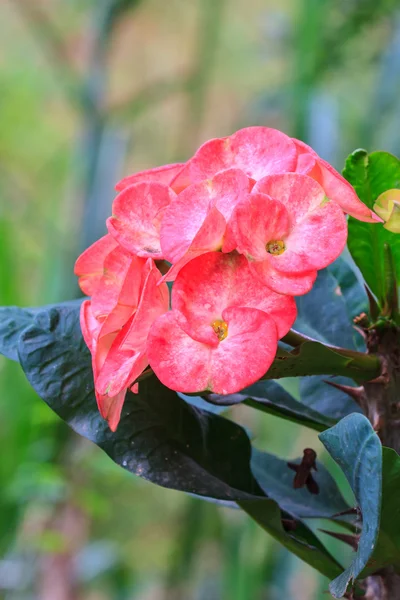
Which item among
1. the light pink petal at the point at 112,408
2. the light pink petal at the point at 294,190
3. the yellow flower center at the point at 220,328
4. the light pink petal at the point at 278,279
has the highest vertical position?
the light pink petal at the point at 294,190

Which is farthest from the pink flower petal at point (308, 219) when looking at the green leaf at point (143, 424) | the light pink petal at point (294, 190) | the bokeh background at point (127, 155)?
the bokeh background at point (127, 155)

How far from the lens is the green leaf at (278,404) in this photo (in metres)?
0.38

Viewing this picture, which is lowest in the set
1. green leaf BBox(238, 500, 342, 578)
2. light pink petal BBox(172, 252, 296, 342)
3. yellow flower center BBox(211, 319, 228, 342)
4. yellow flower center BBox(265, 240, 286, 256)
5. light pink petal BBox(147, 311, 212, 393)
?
green leaf BBox(238, 500, 342, 578)

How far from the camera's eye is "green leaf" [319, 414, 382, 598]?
25 cm

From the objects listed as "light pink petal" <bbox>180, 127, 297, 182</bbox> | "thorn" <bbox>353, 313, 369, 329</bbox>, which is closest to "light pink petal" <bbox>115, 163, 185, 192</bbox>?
"light pink petal" <bbox>180, 127, 297, 182</bbox>

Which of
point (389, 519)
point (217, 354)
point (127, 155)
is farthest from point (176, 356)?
point (127, 155)

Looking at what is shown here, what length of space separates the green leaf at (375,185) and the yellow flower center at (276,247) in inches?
3.8

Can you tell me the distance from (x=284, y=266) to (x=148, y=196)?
0.08 m

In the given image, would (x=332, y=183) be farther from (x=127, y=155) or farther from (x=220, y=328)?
(x=127, y=155)

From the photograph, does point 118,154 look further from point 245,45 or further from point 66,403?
point 245,45

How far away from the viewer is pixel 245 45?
8.21 feet

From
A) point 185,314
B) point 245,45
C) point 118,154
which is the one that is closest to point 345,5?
point 118,154

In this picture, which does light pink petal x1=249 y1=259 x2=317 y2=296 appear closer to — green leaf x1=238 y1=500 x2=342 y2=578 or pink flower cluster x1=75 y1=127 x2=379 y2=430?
pink flower cluster x1=75 y1=127 x2=379 y2=430

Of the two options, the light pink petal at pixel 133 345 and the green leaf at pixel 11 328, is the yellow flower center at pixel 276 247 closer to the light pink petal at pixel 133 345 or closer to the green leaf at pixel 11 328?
the light pink petal at pixel 133 345
